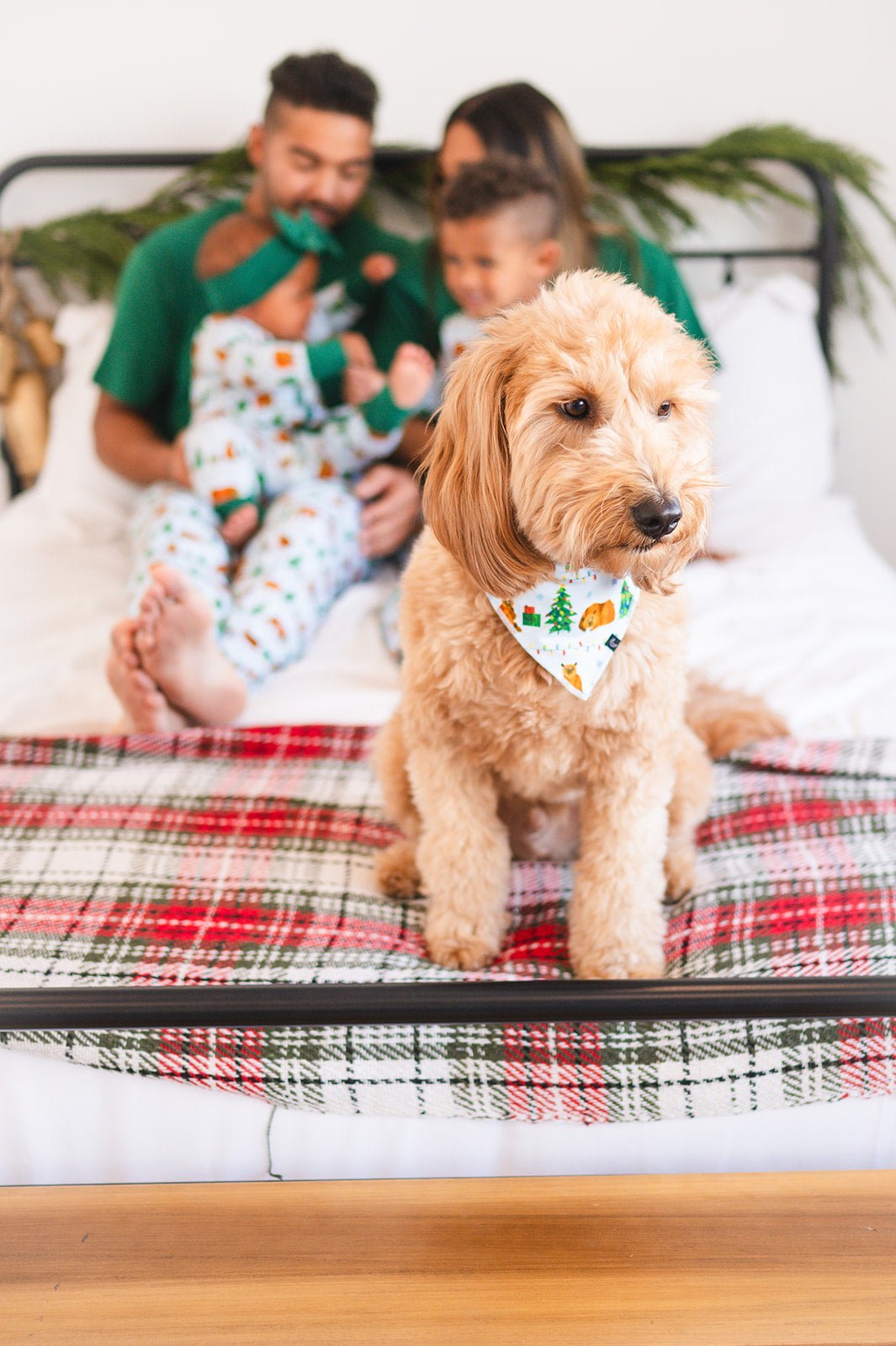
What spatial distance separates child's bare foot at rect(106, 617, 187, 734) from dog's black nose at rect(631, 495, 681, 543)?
0.94 meters

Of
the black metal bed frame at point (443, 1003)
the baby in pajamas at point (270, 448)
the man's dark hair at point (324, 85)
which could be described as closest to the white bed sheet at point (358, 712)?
the baby in pajamas at point (270, 448)

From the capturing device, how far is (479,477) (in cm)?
108

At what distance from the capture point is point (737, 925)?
1.33 m

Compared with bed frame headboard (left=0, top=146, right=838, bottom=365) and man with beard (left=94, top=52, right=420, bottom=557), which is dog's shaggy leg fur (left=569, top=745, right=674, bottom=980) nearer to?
man with beard (left=94, top=52, right=420, bottom=557)

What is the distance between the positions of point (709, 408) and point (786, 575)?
1.19 meters

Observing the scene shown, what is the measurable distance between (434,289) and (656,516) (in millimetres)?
1567

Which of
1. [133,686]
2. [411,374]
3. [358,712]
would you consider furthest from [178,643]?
[411,374]

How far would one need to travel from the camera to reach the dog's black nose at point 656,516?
3.29 feet

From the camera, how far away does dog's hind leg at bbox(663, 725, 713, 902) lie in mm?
1449

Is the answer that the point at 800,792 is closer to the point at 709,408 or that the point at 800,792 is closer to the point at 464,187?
the point at 709,408

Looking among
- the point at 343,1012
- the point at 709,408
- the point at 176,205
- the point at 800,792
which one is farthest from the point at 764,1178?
the point at 176,205

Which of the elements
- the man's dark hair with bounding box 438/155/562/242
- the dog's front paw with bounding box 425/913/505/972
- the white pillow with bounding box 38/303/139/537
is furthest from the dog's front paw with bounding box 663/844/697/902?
the white pillow with bounding box 38/303/139/537

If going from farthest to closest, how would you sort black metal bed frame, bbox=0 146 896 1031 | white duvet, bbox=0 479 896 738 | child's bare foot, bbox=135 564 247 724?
white duvet, bbox=0 479 896 738 < child's bare foot, bbox=135 564 247 724 < black metal bed frame, bbox=0 146 896 1031

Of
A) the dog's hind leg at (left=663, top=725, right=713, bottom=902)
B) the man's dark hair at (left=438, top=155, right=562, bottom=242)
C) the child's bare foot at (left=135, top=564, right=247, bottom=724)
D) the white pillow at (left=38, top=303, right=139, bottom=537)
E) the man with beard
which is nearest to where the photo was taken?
the dog's hind leg at (left=663, top=725, right=713, bottom=902)
